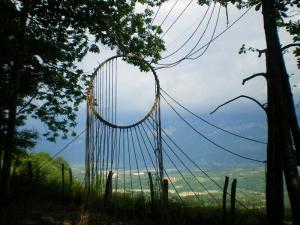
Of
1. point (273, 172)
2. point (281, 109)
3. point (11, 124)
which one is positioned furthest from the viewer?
point (11, 124)

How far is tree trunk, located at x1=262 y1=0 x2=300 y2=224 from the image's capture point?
8.45 metres

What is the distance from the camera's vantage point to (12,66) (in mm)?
14656

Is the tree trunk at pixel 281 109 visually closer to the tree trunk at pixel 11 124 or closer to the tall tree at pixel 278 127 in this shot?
the tall tree at pixel 278 127

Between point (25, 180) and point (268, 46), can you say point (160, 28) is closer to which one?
point (268, 46)

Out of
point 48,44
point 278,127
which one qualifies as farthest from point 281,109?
point 48,44

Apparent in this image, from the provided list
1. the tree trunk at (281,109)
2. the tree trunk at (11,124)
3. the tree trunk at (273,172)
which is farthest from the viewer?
the tree trunk at (11,124)

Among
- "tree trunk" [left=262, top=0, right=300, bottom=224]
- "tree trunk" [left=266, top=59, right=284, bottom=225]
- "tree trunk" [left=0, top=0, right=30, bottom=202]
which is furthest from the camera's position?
"tree trunk" [left=0, top=0, right=30, bottom=202]

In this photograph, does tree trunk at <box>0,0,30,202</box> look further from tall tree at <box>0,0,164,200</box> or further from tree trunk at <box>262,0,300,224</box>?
tree trunk at <box>262,0,300,224</box>

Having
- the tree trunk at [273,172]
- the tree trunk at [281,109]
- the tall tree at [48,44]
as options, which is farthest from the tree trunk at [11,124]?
the tree trunk at [273,172]

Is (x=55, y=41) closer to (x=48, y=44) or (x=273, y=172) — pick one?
(x=48, y=44)

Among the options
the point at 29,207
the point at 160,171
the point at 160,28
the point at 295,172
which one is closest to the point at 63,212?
the point at 29,207

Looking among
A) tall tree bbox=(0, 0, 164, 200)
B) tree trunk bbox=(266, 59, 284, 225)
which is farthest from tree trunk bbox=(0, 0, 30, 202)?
tree trunk bbox=(266, 59, 284, 225)

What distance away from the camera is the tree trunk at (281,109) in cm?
845

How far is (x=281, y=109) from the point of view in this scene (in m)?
8.80
